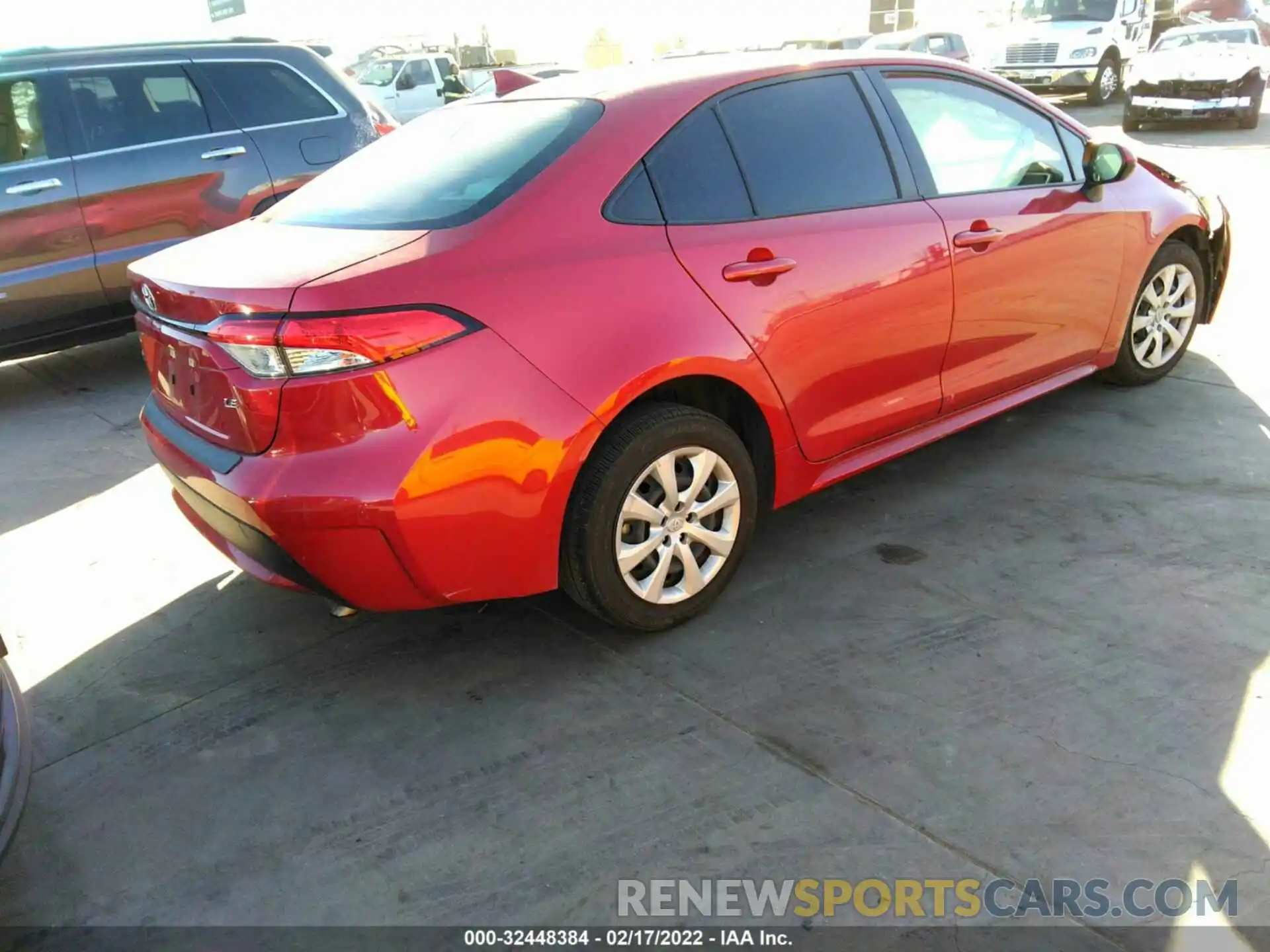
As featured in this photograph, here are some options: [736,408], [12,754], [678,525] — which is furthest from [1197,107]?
[12,754]

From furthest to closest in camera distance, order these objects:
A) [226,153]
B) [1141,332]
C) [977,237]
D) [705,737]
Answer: [226,153], [1141,332], [977,237], [705,737]

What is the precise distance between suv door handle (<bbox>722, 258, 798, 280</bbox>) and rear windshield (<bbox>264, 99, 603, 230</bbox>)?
0.58 m

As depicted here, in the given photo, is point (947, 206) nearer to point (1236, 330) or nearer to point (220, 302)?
point (220, 302)

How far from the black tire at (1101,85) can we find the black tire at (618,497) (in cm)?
1954

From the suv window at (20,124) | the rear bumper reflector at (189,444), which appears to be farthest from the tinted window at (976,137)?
the suv window at (20,124)

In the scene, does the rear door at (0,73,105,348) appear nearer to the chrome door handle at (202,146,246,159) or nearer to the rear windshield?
the chrome door handle at (202,146,246,159)

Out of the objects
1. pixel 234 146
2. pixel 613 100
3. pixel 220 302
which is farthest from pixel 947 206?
pixel 234 146

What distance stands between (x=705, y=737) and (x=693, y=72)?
2.06m

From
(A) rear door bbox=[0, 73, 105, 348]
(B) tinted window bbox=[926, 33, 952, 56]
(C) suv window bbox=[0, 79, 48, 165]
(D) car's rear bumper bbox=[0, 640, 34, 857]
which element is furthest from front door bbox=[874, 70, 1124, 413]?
(B) tinted window bbox=[926, 33, 952, 56]

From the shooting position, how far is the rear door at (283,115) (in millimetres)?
6148

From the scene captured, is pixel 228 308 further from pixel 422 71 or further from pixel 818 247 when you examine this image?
pixel 422 71

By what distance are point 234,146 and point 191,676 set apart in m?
4.00

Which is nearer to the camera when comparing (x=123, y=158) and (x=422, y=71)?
(x=123, y=158)

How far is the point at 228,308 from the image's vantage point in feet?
8.62
